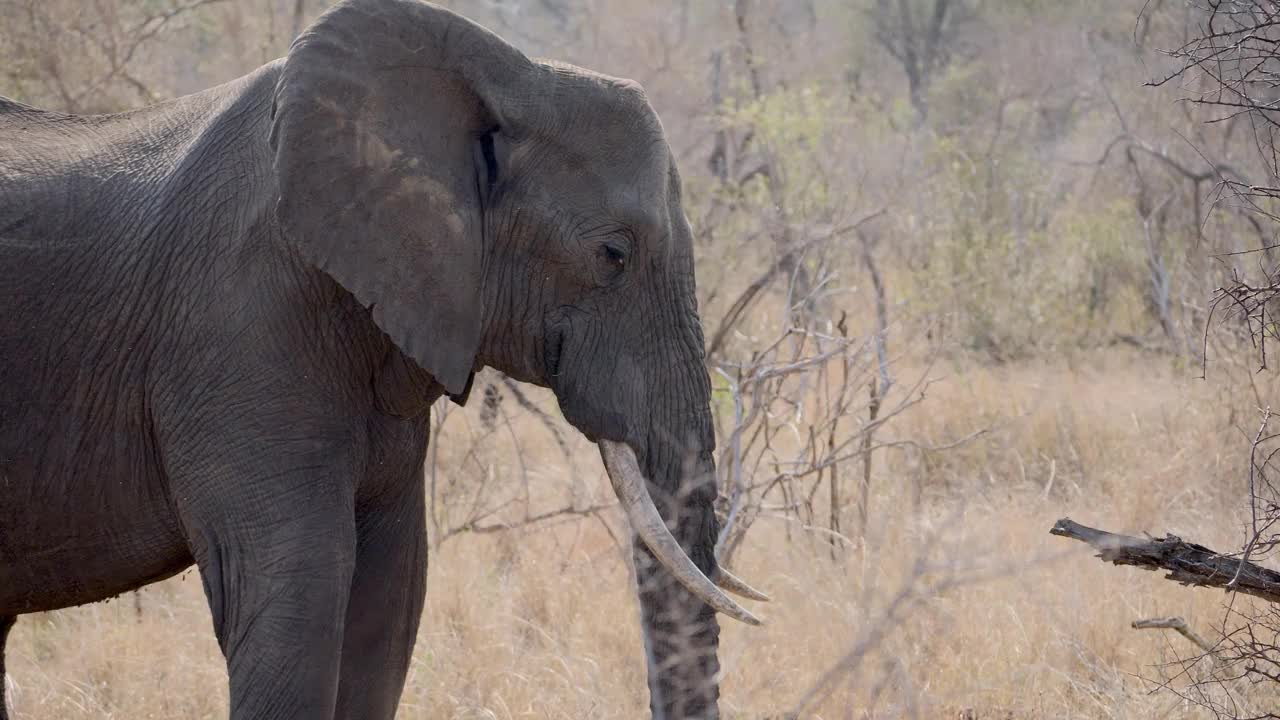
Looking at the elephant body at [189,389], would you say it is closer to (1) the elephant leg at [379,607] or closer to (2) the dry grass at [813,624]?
(1) the elephant leg at [379,607]

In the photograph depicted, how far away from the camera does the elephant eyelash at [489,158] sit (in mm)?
2850

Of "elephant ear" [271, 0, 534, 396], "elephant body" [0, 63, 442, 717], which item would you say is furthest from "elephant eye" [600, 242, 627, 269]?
"elephant body" [0, 63, 442, 717]

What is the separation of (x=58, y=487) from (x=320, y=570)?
59 cm

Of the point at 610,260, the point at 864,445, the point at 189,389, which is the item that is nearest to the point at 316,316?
the point at 189,389

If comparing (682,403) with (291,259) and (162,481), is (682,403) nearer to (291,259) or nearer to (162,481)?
(291,259)

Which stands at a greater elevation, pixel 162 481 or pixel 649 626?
pixel 162 481

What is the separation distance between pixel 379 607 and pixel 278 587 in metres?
0.53

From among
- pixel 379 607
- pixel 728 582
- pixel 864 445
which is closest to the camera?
pixel 728 582

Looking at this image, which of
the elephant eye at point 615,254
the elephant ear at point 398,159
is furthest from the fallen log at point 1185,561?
the elephant ear at point 398,159

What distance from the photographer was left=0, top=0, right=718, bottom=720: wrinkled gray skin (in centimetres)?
266

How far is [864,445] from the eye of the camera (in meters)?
5.18

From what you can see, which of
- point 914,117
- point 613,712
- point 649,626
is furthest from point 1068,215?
point 649,626

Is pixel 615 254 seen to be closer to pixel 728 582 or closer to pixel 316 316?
pixel 316 316

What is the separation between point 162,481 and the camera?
2824mm
